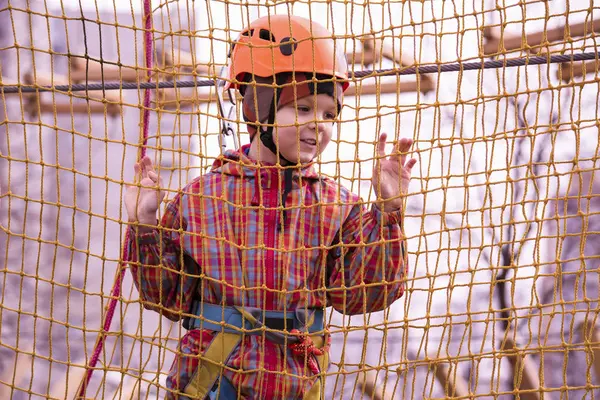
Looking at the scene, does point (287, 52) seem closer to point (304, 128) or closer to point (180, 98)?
point (304, 128)

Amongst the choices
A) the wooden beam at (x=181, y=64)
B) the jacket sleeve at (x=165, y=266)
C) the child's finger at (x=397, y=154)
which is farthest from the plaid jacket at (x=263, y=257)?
the wooden beam at (x=181, y=64)

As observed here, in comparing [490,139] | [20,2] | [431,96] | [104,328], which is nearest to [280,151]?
[490,139]

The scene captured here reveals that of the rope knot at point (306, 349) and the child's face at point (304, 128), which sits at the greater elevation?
the child's face at point (304, 128)

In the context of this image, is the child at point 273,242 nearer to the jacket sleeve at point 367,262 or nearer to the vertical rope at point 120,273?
the jacket sleeve at point 367,262

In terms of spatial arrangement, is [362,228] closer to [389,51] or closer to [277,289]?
[277,289]

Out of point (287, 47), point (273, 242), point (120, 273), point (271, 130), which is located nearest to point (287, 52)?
point (287, 47)

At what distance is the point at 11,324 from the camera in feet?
22.0

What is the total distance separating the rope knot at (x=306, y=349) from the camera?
1.88 metres

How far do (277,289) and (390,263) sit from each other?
235 mm

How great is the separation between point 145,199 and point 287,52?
42cm

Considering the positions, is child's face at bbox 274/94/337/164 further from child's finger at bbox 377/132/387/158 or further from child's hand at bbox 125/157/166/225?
child's hand at bbox 125/157/166/225

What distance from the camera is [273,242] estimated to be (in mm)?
1907

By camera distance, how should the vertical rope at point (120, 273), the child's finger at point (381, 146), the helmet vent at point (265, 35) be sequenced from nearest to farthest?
the child's finger at point (381, 146)
the helmet vent at point (265, 35)
the vertical rope at point (120, 273)

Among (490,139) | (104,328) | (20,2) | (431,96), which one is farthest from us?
(20,2)
